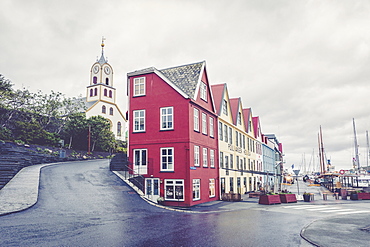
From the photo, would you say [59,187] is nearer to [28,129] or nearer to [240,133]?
[28,129]

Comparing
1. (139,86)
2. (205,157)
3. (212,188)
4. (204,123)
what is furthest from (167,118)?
(212,188)

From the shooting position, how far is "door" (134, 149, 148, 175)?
26.5 metres

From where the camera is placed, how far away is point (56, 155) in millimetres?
40219

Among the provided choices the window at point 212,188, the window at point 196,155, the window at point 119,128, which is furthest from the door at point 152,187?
the window at point 119,128

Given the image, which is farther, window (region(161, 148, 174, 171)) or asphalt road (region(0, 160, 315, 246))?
window (region(161, 148, 174, 171))

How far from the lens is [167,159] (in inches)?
1027

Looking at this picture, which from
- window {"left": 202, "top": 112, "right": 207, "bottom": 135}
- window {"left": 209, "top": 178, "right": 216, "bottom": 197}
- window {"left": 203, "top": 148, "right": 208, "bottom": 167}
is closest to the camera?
window {"left": 203, "top": 148, "right": 208, "bottom": 167}

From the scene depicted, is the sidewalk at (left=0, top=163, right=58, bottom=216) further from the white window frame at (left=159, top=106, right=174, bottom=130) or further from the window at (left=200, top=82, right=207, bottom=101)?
the window at (left=200, top=82, right=207, bottom=101)

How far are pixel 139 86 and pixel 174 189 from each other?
32.7 feet

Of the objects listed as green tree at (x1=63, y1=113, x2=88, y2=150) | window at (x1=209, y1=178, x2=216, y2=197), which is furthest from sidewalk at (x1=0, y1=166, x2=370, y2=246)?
green tree at (x1=63, y1=113, x2=88, y2=150)

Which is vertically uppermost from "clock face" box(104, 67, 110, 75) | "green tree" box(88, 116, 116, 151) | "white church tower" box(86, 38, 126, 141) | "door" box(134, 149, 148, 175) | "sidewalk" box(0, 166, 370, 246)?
"clock face" box(104, 67, 110, 75)

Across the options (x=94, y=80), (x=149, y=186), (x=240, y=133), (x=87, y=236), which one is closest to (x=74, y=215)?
(x=87, y=236)

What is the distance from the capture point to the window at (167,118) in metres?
26.7

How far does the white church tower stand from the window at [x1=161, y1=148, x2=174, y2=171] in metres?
56.2
